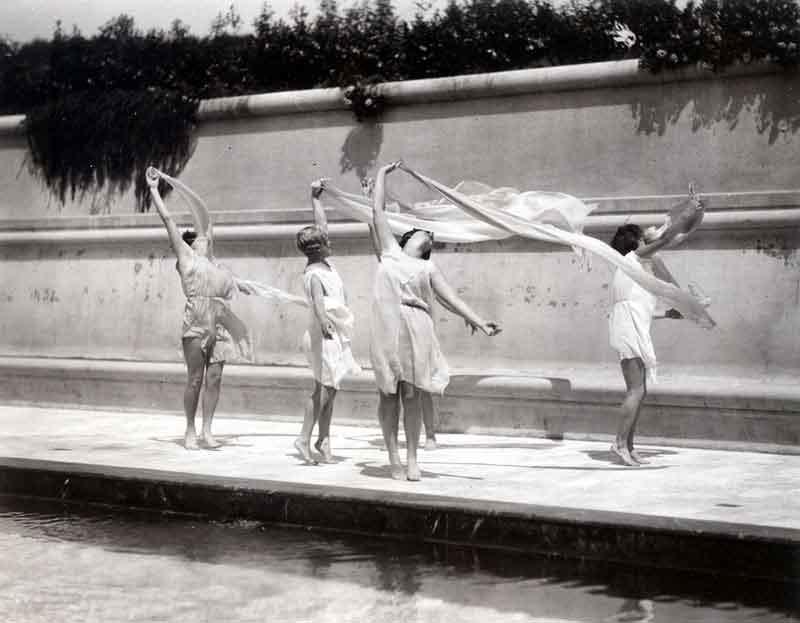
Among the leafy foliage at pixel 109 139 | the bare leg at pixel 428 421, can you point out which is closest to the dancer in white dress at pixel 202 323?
the bare leg at pixel 428 421

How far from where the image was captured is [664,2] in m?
11.9

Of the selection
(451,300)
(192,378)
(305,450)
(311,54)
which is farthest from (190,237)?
(311,54)

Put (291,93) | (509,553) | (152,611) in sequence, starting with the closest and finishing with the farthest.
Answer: (152,611)
(509,553)
(291,93)

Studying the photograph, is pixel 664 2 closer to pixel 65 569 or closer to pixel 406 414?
pixel 406 414

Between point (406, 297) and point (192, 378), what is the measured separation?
2941 mm

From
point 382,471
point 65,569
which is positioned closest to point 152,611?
point 65,569

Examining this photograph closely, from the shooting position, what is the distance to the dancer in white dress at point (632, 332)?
359 inches

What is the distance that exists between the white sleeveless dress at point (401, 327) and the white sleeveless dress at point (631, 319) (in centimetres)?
178

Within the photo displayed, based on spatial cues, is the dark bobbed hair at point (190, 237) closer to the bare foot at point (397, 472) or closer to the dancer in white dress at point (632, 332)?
the bare foot at point (397, 472)

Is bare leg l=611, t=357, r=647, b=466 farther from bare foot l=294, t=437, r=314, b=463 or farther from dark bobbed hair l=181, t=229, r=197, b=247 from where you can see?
dark bobbed hair l=181, t=229, r=197, b=247

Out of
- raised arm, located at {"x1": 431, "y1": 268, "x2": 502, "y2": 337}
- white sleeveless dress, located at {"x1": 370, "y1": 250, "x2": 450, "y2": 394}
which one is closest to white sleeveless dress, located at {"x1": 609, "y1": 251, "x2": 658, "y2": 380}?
raised arm, located at {"x1": 431, "y1": 268, "x2": 502, "y2": 337}

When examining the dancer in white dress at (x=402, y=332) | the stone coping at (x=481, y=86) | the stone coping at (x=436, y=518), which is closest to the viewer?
the stone coping at (x=436, y=518)

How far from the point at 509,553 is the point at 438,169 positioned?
6533 millimetres

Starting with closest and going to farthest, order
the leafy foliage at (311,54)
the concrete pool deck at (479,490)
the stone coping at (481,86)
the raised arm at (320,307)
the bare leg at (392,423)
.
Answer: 1. the concrete pool deck at (479,490)
2. the bare leg at (392,423)
3. the raised arm at (320,307)
4. the leafy foliage at (311,54)
5. the stone coping at (481,86)
